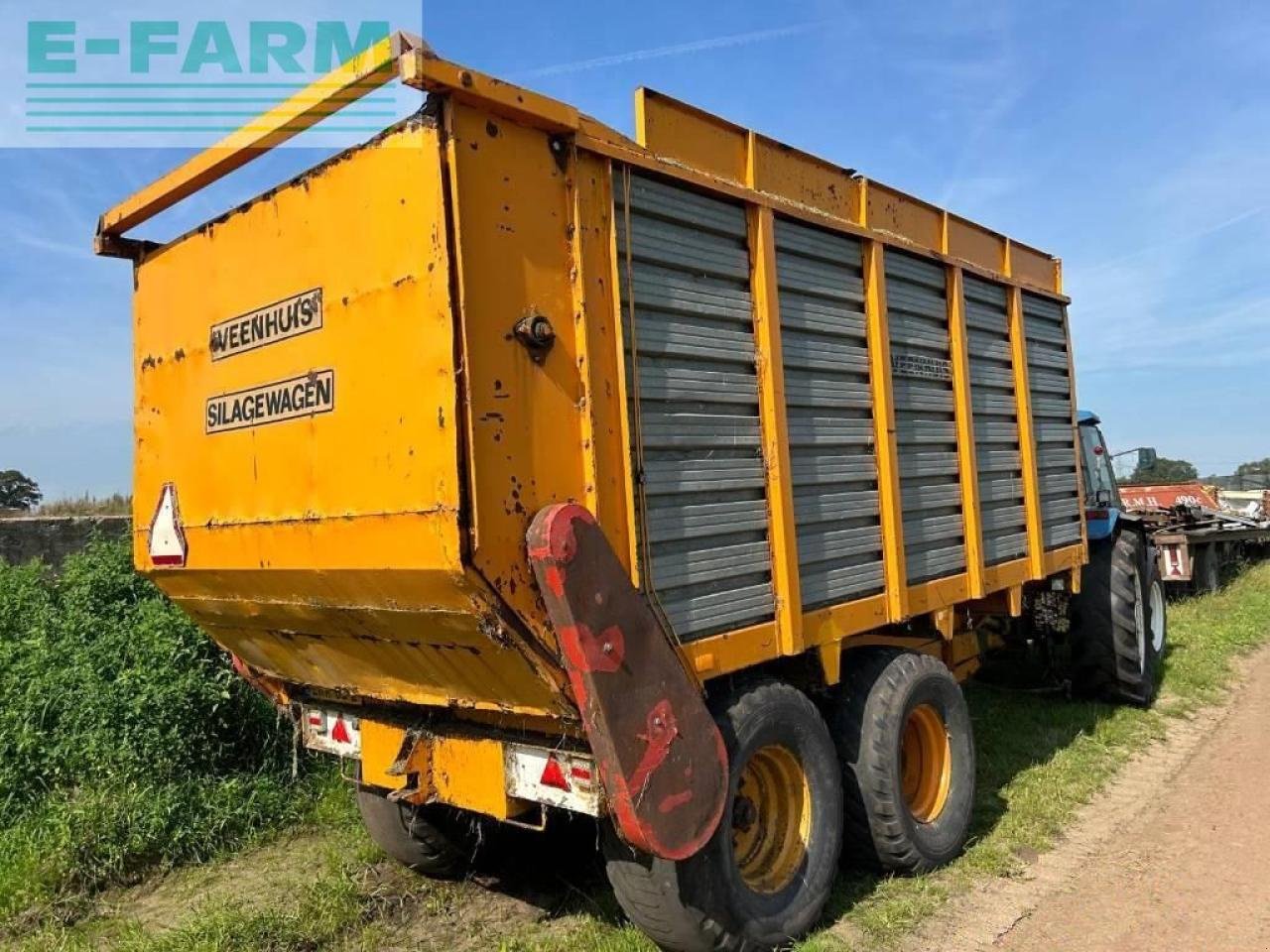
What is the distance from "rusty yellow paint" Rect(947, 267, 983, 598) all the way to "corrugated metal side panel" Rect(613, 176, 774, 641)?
1790mm

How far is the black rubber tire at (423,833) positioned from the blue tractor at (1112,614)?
187 inches

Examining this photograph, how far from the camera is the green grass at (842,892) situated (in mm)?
3666

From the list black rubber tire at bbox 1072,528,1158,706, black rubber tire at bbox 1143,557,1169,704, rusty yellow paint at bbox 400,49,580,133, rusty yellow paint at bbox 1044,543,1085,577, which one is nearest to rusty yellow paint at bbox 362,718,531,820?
rusty yellow paint at bbox 400,49,580,133

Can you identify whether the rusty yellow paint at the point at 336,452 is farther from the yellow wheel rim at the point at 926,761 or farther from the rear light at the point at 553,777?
the yellow wheel rim at the point at 926,761

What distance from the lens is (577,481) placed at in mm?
2961

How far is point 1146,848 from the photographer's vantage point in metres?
4.56

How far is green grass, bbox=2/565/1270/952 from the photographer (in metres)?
3.67

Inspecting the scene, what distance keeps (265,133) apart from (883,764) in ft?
11.1

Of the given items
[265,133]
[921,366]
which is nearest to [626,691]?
[265,133]

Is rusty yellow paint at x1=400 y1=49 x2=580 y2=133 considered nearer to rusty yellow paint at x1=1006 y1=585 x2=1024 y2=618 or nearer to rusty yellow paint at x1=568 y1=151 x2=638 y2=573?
rusty yellow paint at x1=568 y1=151 x2=638 y2=573

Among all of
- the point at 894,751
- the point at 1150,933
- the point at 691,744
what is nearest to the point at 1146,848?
the point at 1150,933

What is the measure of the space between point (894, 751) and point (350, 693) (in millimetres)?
2263

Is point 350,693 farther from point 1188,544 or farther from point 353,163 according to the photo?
point 1188,544

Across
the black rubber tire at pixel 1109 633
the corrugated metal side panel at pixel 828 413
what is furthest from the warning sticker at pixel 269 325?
the black rubber tire at pixel 1109 633
